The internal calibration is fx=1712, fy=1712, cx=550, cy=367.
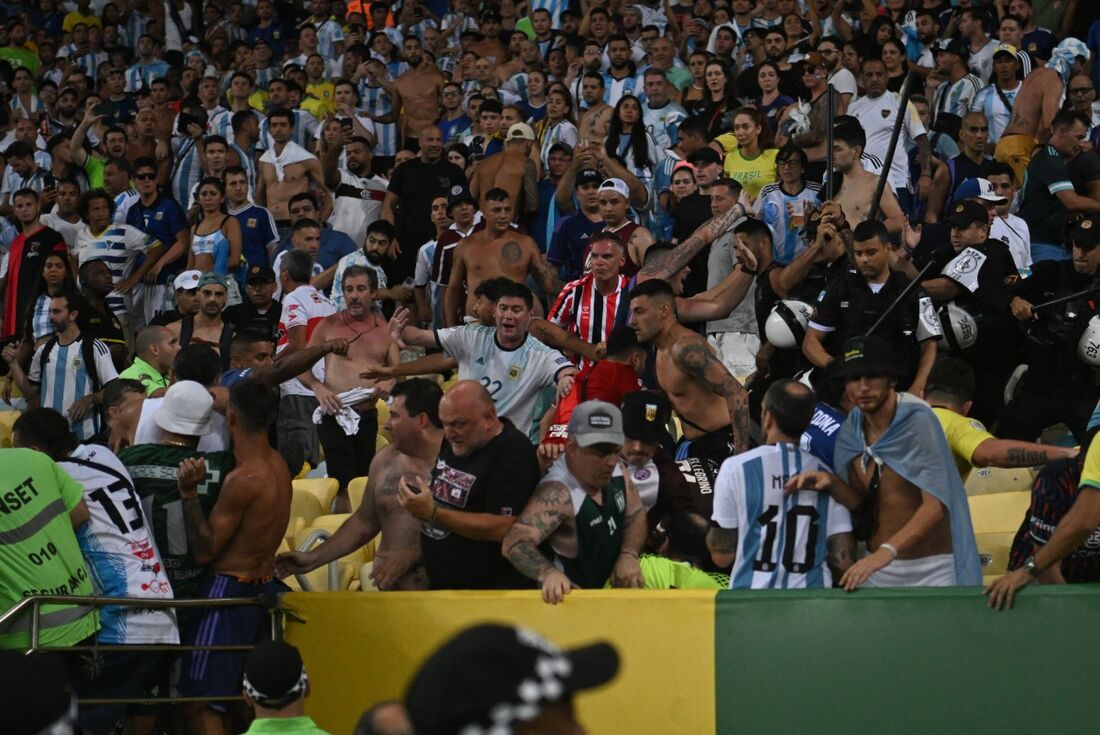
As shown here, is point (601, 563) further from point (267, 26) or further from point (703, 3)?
point (267, 26)

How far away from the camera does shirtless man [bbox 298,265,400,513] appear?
444 inches

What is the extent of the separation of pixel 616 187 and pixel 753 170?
153 cm

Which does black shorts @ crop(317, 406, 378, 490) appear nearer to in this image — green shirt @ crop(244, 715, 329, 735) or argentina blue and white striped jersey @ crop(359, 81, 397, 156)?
green shirt @ crop(244, 715, 329, 735)

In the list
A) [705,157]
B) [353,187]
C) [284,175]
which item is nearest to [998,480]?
[705,157]

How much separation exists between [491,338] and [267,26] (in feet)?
43.9

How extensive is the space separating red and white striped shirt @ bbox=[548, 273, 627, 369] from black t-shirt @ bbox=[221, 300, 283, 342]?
103 inches

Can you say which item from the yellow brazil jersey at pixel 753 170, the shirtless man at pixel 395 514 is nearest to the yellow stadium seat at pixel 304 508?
the shirtless man at pixel 395 514

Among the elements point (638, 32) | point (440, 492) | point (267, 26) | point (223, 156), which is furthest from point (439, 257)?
point (267, 26)

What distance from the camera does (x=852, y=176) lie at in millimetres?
12406

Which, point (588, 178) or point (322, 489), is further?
point (588, 178)

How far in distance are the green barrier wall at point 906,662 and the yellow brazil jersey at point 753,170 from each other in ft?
23.8

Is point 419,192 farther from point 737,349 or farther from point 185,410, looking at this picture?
point 185,410

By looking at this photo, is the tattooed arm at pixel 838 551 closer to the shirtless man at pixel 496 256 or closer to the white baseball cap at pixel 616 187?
the shirtless man at pixel 496 256

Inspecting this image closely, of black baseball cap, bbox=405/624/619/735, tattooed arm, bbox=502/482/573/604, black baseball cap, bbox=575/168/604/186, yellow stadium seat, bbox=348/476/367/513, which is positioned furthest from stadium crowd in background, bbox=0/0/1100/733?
black baseball cap, bbox=405/624/619/735
